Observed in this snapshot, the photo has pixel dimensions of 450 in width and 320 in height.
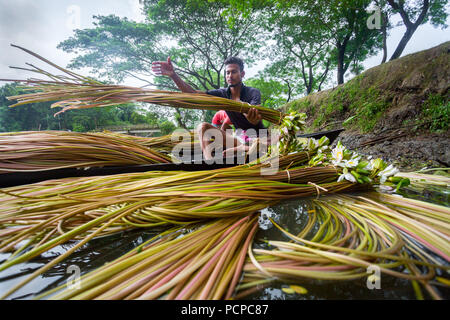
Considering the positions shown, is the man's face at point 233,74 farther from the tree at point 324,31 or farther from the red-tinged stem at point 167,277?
the tree at point 324,31

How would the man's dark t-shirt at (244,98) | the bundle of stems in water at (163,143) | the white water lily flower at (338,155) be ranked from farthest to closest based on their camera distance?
the man's dark t-shirt at (244,98), the bundle of stems in water at (163,143), the white water lily flower at (338,155)

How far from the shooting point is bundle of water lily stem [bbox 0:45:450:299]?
30cm

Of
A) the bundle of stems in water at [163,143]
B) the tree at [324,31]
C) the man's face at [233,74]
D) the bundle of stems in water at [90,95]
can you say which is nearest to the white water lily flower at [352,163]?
the bundle of stems in water at [90,95]

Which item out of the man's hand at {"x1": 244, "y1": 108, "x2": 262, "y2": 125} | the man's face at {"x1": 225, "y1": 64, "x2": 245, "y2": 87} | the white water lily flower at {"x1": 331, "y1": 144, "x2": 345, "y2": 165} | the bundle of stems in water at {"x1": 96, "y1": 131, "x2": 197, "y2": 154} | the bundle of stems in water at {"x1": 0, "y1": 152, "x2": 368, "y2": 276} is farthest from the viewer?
the man's face at {"x1": 225, "y1": 64, "x2": 245, "y2": 87}

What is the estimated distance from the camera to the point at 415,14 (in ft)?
16.0

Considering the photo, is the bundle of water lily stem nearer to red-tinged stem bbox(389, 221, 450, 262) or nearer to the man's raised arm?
red-tinged stem bbox(389, 221, 450, 262)

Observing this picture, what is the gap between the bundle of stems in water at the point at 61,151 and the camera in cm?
65

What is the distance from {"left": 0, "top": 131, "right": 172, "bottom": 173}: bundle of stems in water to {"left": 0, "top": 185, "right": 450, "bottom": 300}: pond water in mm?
412

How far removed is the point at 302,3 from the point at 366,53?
155 inches

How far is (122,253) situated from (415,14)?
28.0 feet

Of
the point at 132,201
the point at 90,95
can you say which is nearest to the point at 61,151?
the point at 90,95

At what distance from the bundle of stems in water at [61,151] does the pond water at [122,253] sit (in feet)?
1.35

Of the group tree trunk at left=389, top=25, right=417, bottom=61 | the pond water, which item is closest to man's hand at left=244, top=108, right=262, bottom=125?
the pond water
